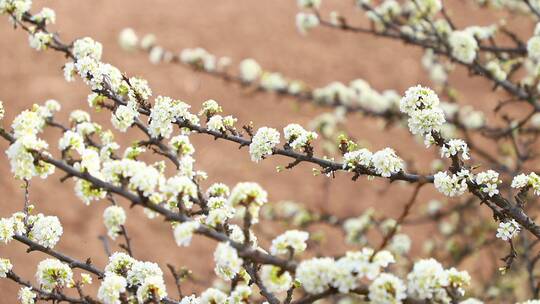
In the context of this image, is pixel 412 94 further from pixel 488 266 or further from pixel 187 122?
pixel 488 266

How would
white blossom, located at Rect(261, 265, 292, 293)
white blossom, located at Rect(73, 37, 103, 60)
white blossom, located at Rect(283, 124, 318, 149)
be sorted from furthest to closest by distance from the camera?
1. white blossom, located at Rect(73, 37, 103, 60)
2. white blossom, located at Rect(283, 124, 318, 149)
3. white blossom, located at Rect(261, 265, 292, 293)

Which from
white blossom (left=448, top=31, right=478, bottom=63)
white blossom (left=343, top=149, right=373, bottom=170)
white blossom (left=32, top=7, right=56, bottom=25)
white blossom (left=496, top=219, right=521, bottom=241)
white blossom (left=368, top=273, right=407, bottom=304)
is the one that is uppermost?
white blossom (left=448, top=31, right=478, bottom=63)

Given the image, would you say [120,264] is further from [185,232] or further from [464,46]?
[464,46]

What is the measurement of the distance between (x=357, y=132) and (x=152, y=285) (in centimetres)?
526

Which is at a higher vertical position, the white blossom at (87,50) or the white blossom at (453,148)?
the white blossom at (87,50)

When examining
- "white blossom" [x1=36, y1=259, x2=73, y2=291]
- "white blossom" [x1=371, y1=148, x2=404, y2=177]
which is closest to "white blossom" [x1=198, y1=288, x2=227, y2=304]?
"white blossom" [x1=36, y1=259, x2=73, y2=291]

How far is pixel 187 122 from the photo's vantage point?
1.96 meters

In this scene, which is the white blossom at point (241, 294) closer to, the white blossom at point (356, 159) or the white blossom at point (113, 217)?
the white blossom at point (113, 217)

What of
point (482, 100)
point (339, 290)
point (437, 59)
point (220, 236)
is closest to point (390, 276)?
point (339, 290)

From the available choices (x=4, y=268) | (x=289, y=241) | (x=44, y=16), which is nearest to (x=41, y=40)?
(x=44, y=16)

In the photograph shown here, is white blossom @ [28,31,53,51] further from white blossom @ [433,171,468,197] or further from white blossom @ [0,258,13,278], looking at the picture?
white blossom @ [433,171,468,197]

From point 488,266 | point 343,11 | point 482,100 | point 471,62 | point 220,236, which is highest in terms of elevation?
point 343,11

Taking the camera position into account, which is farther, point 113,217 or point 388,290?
point 113,217

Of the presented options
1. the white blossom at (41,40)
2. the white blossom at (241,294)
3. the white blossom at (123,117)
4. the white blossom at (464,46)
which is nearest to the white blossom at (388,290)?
the white blossom at (241,294)
